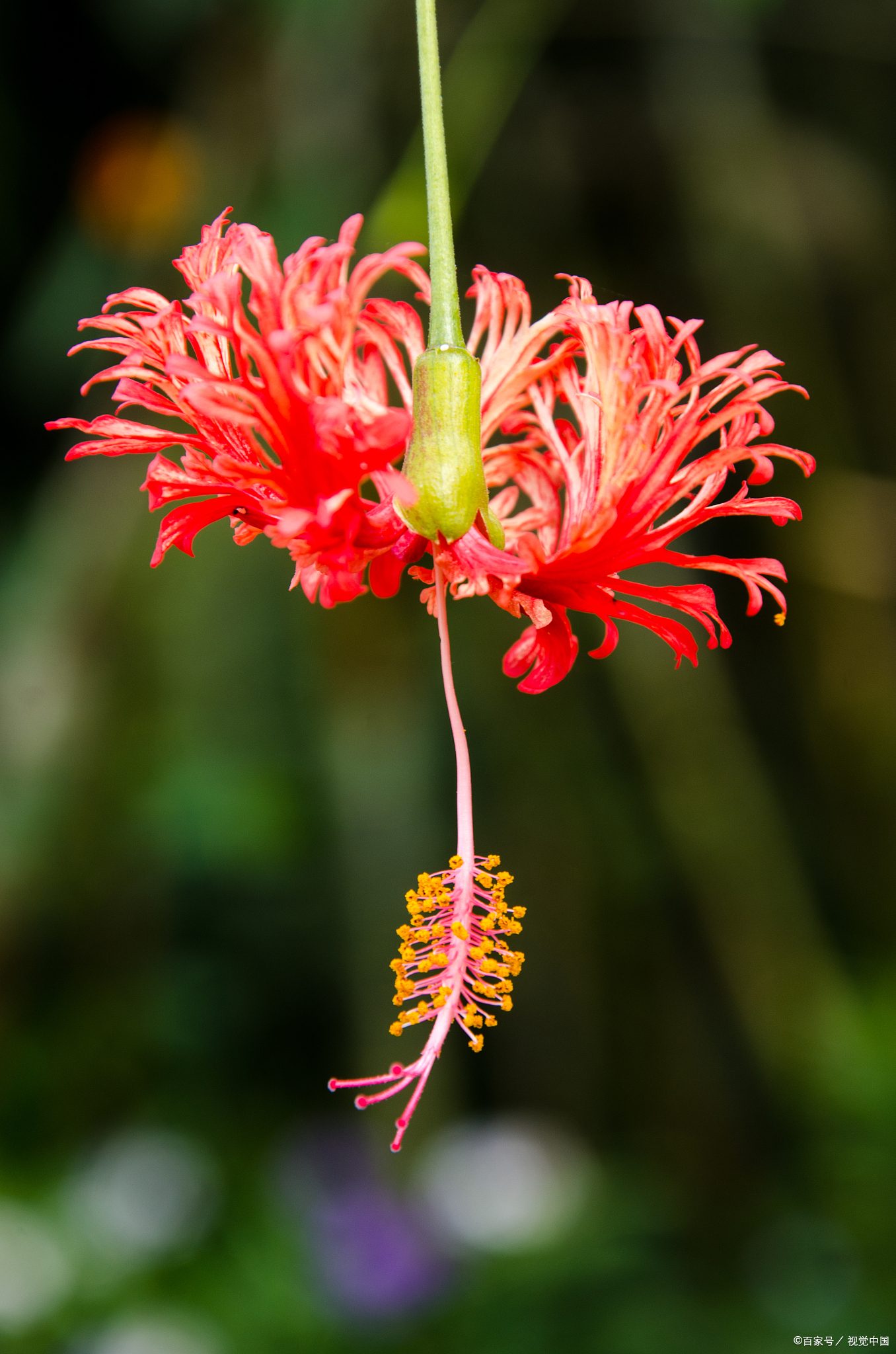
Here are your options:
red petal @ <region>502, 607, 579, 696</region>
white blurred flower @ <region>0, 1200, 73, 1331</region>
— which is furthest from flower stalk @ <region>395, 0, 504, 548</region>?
white blurred flower @ <region>0, 1200, 73, 1331</region>

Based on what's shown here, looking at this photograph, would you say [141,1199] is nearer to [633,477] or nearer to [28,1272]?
[28,1272]

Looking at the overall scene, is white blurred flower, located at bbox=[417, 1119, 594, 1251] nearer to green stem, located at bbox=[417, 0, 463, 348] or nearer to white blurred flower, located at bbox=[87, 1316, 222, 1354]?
white blurred flower, located at bbox=[87, 1316, 222, 1354]

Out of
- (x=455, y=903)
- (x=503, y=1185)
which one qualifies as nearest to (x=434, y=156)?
(x=455, y=903)

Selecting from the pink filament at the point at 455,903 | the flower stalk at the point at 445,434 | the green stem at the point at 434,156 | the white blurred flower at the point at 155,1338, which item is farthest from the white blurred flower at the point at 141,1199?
the green stem at the point at 434,156

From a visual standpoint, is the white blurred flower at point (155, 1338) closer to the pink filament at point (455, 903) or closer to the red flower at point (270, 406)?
the pink filament at point (455, 903)

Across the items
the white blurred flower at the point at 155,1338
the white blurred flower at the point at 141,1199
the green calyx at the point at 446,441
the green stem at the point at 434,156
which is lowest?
the white blurred flower at the point at 155,1338

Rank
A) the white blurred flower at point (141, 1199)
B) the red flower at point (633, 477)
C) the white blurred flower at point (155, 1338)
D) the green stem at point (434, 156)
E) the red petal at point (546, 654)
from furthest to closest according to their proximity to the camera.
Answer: the white blurred flower at point (141, 1199), the white blurred flower at point (155, 1338), the red petal at point (546, 654), the red flower at point (633, 477), the green stem at point (434, 156)

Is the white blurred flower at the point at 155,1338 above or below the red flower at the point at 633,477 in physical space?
below

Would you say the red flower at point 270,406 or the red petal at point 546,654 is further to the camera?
the red petal at point 546,654
